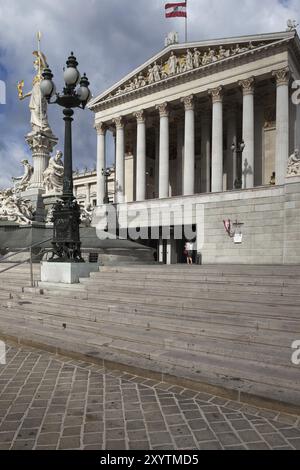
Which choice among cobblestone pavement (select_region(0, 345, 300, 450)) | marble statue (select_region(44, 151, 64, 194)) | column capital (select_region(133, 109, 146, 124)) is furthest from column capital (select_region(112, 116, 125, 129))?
cobblestone pavement (select_region(0, 345, 300, 450))

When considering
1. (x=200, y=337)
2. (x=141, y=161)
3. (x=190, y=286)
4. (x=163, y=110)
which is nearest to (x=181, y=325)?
(x=200, y=337)

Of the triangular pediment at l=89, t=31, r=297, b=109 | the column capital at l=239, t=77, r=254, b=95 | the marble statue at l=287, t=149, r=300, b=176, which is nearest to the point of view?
the marble statue at l=287, t=149, r=300, b=176

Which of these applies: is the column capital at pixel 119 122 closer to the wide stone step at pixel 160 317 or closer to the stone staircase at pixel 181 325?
the stone staircase at pixel 181 325

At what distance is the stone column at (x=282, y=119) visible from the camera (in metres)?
29.6

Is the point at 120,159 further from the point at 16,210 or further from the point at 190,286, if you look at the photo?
the point at 190,286

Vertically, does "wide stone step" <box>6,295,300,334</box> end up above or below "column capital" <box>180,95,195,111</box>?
below

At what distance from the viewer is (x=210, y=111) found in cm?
3909

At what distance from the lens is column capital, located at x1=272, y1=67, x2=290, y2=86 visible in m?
30.1

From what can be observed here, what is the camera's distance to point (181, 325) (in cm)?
772

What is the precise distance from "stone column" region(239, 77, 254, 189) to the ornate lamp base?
2232 centimetres

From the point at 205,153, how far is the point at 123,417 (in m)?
37.5

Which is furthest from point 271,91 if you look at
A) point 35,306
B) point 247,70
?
point 35,306

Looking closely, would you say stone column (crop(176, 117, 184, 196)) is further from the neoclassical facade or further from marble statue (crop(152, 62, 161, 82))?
marble statue (crop(152, 62, 161, 82))
